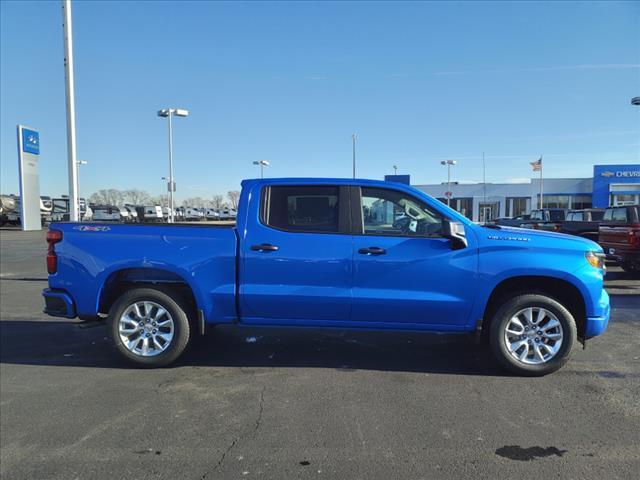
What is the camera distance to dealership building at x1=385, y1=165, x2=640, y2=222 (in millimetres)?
49125

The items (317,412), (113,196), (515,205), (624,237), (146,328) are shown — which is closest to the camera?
Answer: (317,412)

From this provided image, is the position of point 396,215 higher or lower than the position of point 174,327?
higher

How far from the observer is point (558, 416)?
12.5 ft

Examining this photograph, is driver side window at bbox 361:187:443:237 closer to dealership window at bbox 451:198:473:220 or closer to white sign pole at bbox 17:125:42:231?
white sign pole at bbox 17:125:42:231

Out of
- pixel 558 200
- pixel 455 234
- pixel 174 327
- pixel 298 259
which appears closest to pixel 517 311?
pixel 455 234

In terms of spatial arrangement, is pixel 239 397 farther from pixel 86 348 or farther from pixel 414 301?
pixel 86 348

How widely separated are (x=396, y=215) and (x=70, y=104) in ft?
32.0

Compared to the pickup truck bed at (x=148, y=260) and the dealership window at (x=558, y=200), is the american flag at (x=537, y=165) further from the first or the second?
the pickup truck bed at (x=148, y=260)

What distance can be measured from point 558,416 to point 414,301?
61.6 inches

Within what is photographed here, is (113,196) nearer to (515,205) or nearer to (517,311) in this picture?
(515,205)

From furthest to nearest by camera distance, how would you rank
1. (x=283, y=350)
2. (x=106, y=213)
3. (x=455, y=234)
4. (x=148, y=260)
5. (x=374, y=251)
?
(x=106, y=213) → (x=283, y=350) → (x=148, y=260) → (x=374, y=251) → (x=455, y=234)

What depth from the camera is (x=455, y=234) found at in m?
4.57

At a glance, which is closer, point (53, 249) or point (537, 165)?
point (53, 249)

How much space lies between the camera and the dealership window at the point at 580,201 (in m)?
52.4
